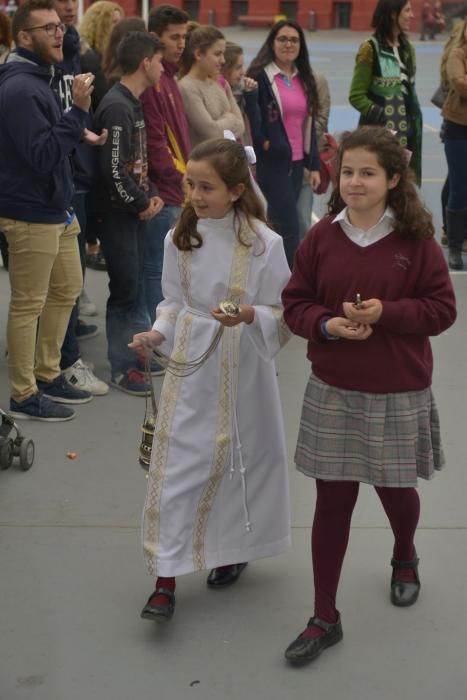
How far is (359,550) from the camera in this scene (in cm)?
442

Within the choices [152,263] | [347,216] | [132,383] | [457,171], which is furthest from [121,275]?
[457,171]

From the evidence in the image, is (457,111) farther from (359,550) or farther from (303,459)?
(303,459)

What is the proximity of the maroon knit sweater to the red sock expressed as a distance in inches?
36.3

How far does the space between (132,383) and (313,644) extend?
276 centimetres

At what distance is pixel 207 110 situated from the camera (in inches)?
273

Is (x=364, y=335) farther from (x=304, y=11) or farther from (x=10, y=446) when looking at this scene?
(x=304, y=11)

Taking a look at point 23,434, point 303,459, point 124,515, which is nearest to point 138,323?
point 23,434

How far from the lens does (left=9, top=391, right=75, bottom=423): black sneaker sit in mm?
5738

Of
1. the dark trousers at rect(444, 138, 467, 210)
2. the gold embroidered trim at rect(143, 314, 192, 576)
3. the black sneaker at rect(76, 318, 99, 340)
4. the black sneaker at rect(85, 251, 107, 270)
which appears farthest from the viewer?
the black sneaker at rect(85, 251, 107, 270)

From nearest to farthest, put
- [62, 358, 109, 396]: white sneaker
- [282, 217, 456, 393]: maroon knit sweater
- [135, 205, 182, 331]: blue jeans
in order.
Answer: [282, 217, 456, 393]: maroon knit sweater
[62, 358, 109, 396]: white sneaker
[135, 205, 182, 331]: blue jeans

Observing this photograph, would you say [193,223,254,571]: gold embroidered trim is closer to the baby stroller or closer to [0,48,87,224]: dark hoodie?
the baby stroller

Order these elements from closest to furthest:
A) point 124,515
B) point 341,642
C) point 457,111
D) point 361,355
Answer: point 361,355 < point 341,642 < point 124,515 < point 457,111

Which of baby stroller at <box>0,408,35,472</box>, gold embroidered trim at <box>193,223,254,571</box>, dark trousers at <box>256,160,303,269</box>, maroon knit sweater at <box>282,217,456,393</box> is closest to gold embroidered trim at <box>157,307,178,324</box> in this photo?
gold embroidered trim at <box>193,223,254,571</box>

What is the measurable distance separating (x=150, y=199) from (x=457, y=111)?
3094 millimetres
